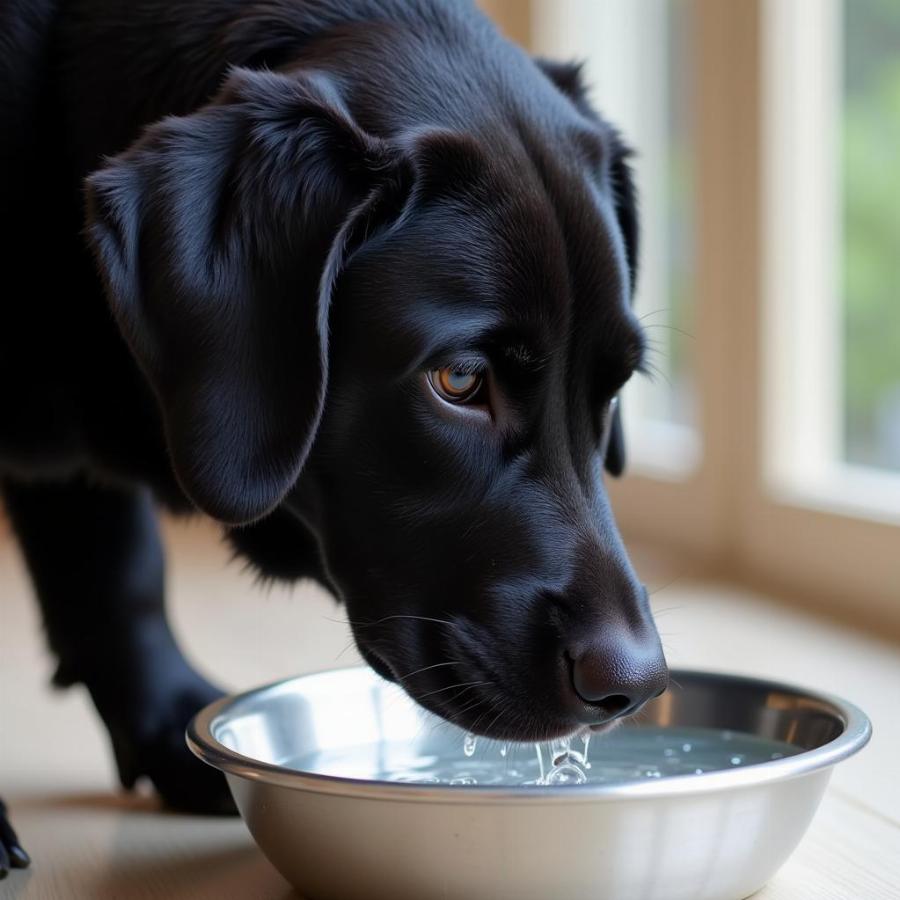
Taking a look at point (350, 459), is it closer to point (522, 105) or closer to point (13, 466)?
point (522, 105)

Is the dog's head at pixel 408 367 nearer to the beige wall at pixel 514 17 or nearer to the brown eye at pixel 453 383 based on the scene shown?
the brown eye at pixel 453 383

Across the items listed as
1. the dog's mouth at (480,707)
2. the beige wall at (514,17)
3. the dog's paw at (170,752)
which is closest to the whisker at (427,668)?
the dog's mouth at (480,707)

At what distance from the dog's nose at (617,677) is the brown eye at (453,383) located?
0.76 ft

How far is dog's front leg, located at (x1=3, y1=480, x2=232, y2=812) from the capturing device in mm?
1518

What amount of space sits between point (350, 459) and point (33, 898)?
17.3 inches

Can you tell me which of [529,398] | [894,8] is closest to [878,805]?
[529,398]

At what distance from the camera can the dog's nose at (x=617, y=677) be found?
1106mm

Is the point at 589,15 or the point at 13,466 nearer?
the point at 13,466

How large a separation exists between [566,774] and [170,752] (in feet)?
1.45

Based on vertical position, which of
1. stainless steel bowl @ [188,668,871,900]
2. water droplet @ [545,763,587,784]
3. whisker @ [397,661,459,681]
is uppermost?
whisker @ [397,661,459,681]

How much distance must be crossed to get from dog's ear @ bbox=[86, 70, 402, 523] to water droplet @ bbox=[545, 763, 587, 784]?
1.10ft

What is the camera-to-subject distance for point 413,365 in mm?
1191

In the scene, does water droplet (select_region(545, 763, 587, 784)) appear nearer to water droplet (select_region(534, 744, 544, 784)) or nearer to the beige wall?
water droplet (select_region(534, 744, 544, 784))

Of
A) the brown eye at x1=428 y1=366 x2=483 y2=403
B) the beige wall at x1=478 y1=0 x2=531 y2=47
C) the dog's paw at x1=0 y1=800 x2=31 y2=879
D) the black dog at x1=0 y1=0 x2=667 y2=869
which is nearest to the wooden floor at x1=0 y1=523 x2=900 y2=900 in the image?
the dog's paw at x1=0 y1=800 x2=31 y2=879
